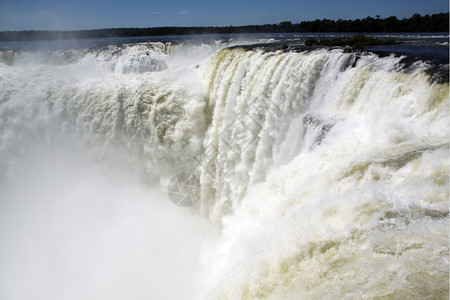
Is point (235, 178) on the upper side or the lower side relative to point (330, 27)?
lower

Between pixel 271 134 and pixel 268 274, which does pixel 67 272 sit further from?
pixel 268 274

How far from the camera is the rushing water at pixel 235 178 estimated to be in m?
3.01

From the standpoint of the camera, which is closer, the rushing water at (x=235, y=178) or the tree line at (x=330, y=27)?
the rushing water at (x=235, y=178)

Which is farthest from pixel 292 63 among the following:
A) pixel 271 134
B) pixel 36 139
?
pixel 36 139

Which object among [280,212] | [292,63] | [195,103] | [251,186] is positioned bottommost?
[251,186]

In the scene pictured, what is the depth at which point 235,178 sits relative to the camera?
8719mm

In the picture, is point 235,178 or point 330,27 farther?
point 330,27

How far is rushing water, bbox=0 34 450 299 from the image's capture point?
301 centimetres

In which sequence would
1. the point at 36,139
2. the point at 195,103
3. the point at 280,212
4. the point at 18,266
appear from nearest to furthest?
the point at 280,212, the point at 18,266, the point at 195,103, the point at 36,139

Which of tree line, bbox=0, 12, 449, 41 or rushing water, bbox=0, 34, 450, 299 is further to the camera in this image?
tree line, bbox=0, 12, 449, 41

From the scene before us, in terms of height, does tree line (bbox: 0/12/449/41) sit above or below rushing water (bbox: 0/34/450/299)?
above

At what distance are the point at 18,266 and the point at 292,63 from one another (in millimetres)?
8319

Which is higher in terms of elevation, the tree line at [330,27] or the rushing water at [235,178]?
the tree line at [330,27]

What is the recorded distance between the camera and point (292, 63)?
7.64 metres
